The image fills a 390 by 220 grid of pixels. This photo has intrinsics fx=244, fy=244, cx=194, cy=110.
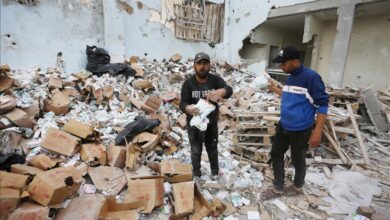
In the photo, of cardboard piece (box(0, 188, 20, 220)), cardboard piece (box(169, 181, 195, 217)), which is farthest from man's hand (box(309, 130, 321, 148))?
cardboard piece (box(0, 188, 20, 220))

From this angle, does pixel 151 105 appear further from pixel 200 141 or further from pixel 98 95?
pixel 200 141

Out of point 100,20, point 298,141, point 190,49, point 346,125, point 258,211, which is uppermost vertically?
point 100,20

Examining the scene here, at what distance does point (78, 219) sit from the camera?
88.7 inches

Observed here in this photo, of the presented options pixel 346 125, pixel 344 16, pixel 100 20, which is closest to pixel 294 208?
pixel 346 125

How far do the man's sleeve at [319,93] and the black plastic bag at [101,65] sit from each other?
4.79m

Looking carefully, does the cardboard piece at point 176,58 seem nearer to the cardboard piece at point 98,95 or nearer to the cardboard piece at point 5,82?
the cardboard piece at point 98,95

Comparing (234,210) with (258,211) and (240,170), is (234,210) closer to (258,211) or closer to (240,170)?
(258,211)

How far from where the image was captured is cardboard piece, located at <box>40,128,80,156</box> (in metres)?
3.23

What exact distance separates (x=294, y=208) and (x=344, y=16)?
600 cm

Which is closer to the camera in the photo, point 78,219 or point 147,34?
point 78,219

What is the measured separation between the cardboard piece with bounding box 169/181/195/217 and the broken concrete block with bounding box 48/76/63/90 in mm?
3634

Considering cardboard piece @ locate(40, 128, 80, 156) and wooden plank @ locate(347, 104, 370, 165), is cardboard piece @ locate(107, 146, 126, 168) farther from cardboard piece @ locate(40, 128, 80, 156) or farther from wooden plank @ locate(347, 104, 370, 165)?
wooden plank @ locate(347, 104, 370, 165)

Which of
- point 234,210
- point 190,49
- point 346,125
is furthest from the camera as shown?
point 190,49

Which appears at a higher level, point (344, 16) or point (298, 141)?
point (344, 16)
